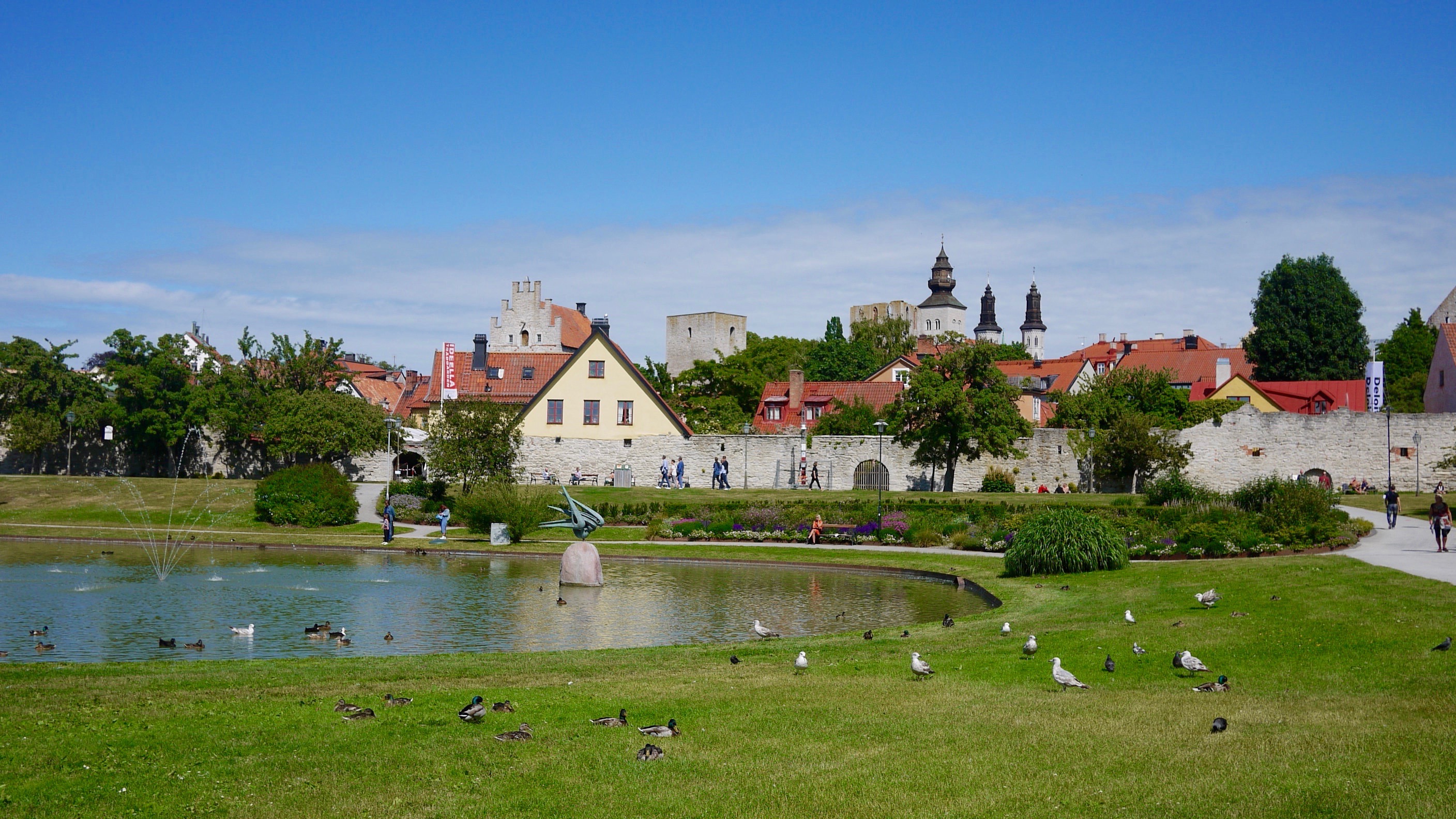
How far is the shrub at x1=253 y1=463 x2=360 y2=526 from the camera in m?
38.7

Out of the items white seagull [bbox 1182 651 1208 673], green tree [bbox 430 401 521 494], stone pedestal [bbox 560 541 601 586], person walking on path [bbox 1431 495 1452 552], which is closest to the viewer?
white seagull [bbox 1182 651 1208 673]

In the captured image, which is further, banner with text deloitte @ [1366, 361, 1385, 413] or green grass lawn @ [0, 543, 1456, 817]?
banner with text deloitte @ [1366, 361, 1385, 413]

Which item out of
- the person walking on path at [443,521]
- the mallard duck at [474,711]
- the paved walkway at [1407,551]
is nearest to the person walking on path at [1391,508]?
the paved walkway at [1407,551]

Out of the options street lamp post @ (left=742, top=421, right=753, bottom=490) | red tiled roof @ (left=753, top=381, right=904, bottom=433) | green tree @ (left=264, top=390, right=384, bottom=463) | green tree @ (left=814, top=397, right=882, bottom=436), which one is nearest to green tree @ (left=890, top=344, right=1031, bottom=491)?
green tree @ (left=814, top=397, right=882, bottom=436)

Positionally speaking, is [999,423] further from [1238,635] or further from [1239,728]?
[1239,728]

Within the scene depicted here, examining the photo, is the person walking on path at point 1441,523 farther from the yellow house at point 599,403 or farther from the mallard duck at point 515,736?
the yellow house at point 599,403

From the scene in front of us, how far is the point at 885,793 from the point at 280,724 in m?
5.36

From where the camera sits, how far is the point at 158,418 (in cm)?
5488

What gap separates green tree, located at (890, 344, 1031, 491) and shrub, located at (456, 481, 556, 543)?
1892 centimetres

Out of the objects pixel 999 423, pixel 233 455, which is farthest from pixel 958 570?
pixel 233 455

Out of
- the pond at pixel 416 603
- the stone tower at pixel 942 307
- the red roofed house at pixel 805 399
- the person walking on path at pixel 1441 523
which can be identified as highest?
the stone tower at pixel 942 307

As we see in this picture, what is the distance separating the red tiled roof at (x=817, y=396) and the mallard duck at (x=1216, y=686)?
171ft

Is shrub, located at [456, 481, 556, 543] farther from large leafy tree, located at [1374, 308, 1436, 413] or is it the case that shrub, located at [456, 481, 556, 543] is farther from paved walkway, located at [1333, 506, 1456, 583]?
large leafy tree, located at [1374, 308, 1436, 413]

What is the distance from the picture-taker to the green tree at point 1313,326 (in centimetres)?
7819
